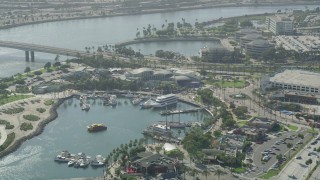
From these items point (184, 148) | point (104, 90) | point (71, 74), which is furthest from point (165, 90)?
point (184, 148)

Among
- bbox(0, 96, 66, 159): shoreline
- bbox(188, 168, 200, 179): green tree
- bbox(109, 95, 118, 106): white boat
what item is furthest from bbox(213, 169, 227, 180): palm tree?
bbox(109, 95, 118, 106): white boat

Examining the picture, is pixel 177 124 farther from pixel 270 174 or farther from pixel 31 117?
pixel 270 174

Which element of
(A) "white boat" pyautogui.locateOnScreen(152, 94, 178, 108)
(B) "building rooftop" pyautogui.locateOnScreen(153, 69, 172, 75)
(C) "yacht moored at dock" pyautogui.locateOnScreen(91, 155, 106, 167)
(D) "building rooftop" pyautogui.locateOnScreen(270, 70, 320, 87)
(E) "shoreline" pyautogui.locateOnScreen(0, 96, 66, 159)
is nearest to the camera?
(C) "yacht moored at dock" pyautogui.locateOnScreen(91, 155, 106, 167)

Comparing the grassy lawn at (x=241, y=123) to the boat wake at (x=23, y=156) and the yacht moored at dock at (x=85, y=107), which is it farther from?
the boat wake at (x=23, y=156)

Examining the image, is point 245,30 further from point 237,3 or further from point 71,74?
point 237,3

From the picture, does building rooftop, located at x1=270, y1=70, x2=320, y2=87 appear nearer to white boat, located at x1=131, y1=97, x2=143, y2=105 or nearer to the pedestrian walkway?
white boat, located at x1=131, y1=97, x2=143, y2=105
